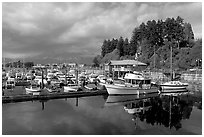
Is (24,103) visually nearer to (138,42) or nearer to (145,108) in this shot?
(145,108)

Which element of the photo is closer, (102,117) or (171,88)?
(102,117)

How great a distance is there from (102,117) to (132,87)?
36.6ft

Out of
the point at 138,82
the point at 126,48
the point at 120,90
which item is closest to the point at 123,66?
the point at 126,48

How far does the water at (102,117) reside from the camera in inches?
621

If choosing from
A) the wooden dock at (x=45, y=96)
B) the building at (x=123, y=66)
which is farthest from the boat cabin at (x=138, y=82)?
the building at (x=123, y=66)

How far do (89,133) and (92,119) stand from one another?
11.5 feet

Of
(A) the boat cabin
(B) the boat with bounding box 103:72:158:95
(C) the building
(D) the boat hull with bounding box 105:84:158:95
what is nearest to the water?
(D) the boat hull with bounding box 105:84:158:95

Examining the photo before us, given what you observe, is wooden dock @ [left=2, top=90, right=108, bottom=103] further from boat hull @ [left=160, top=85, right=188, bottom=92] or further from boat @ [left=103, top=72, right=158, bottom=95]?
boat hull @ [left=160, top=85, right=188, bottom=92]

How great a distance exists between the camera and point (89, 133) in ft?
49.4

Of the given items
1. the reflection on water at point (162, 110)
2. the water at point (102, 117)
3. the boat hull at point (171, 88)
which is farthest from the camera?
the boat hull at point (171, 88)

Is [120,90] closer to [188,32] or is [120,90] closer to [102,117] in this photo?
[102,117]

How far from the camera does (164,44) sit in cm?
6412

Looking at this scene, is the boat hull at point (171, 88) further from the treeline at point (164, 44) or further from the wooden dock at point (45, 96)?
the treeline at point (164, 44)

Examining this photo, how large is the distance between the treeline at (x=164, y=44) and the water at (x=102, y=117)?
1159 inches
